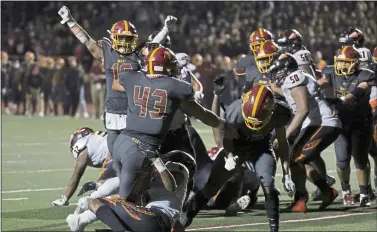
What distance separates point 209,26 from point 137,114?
908 inches

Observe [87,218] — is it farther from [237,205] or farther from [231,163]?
[237,205]

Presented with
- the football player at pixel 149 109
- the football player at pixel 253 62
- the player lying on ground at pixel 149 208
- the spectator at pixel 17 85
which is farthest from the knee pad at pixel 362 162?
the spectator at pixel 17 85

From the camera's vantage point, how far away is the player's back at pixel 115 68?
946cm

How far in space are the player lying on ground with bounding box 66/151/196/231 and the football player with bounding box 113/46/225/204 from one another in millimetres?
167

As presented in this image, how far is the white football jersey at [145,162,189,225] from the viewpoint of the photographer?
22.6ft

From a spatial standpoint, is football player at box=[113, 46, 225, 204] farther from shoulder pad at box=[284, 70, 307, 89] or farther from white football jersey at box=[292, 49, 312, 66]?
white football jersey at box=[292, 49, 312, 66]

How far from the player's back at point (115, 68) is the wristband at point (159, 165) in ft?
7.98

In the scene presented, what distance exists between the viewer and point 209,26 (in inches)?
1190

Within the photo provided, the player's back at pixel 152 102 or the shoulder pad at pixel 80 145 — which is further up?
the player's back at pixel 152 102

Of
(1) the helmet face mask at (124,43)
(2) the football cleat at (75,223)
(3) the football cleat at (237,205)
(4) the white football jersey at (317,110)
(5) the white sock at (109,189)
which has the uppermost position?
(1) the helmet face mask at (124,43)

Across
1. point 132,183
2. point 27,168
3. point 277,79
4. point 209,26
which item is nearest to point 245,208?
point 277,79

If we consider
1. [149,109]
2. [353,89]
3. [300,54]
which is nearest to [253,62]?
[300,54]

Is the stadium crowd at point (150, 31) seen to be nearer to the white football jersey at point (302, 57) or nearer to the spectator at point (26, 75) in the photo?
the spectator at point (26, 75)

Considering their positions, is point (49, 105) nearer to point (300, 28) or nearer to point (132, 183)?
point (300, 28)
